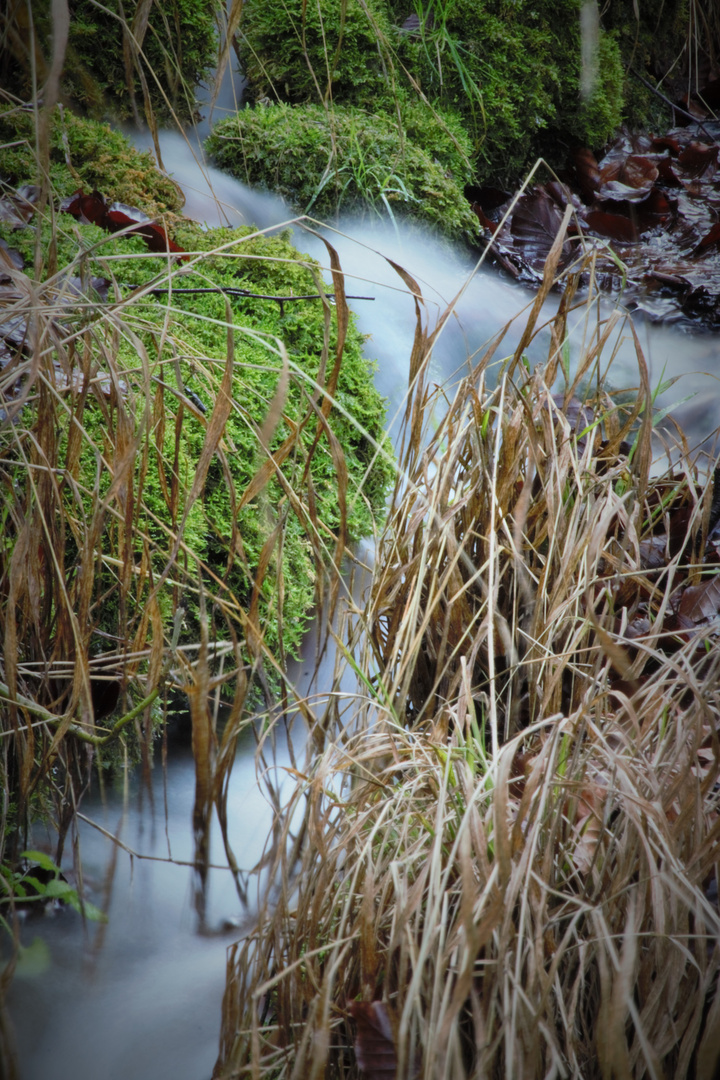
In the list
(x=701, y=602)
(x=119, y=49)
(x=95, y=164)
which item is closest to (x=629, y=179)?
(x=119, y=49)

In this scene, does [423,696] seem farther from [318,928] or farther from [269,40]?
[269,40]

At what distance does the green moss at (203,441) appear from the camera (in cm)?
114

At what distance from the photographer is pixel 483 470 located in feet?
4.40

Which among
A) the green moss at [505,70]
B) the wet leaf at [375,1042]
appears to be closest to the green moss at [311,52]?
the green moss at [505,70]

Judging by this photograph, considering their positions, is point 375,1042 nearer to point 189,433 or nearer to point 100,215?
point 189,433

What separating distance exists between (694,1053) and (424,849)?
1.34ft

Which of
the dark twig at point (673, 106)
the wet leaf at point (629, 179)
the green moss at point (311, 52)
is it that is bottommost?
the wet leaf at point (629, 179)

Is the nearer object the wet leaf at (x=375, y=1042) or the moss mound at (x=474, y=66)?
the wet leaf at (x=375, y=1042)

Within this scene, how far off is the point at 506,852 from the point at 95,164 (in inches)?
97.6

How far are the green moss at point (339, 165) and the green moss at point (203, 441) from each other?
18.6 inches

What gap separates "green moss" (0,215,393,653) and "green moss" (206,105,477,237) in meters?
0.47

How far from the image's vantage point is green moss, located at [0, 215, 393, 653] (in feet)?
3.76

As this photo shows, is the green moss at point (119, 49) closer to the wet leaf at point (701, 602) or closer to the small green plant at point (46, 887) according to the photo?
the wet leaf at point (701, 602)

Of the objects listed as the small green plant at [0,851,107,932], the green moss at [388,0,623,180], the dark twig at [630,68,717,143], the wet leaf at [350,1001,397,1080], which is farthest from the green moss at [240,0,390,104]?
the wet leaf at [350,1001,397,1080]
